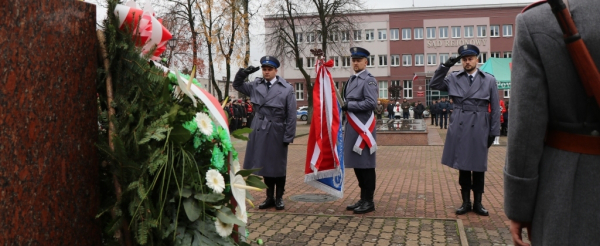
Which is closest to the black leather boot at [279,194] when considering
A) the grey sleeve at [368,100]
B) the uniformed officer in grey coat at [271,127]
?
the uniformed officer in grey coat at [271,127]

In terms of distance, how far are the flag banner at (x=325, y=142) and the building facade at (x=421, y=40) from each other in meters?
55.2

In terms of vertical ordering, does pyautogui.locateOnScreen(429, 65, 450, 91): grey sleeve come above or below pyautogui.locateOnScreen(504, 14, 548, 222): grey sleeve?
above

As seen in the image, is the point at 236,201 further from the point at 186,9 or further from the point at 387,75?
the point at 387,75

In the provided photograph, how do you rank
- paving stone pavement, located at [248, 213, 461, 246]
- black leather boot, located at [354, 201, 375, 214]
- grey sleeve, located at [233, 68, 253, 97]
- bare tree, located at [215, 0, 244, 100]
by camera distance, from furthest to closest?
bare tree, located at [215, 0, 244, 100] < grey sleeve, located at [233, 68, 253, 97] < black leather boot, located at [354, 201, 375, 214] < paving stone pavement, located at [248, 213, 461, 246]

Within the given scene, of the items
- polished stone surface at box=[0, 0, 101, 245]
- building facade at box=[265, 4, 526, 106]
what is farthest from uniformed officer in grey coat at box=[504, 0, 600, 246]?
building facade at box=[265, 4, 526, 106]

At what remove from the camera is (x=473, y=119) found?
18.5 feet

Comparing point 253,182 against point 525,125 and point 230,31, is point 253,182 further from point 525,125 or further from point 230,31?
point 230,31

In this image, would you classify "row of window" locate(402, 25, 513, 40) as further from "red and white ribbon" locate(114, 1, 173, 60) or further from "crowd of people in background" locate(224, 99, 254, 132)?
"red and white ribbon" locate(114, 1, 173, 60)

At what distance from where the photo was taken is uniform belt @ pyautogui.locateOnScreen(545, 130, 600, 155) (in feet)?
5.67

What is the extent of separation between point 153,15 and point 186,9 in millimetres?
23732

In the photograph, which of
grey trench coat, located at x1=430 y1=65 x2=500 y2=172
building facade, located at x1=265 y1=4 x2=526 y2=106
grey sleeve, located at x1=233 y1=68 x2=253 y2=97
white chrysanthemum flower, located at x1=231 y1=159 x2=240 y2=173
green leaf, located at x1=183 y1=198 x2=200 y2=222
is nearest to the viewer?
green leaf, located at x1=183 y1=198 x2=200 y2=222

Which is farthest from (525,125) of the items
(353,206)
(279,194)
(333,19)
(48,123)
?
(333,19)

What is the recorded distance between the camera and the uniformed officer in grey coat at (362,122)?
5750mm

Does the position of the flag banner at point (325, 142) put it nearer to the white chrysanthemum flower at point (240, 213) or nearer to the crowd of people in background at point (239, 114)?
the white chrysanthemum flower at point (240, 213)
